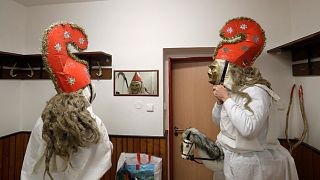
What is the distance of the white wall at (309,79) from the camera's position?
157 centimetres

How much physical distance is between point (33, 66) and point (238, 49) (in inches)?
90.2

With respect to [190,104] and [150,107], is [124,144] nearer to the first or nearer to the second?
[150,107]

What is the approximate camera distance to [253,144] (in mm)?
1225

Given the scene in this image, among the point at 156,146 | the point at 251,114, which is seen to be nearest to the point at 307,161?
the point at 251,114

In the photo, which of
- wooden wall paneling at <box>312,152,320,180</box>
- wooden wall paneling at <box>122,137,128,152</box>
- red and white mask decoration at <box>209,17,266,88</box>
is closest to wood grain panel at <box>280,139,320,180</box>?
wooden wall paneling at <box>312,152,320,180</box>

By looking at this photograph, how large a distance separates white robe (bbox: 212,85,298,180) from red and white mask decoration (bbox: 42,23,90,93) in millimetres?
964

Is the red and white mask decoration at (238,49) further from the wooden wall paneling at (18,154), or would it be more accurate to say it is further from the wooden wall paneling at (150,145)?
the wooden wall paneling at (18,154)

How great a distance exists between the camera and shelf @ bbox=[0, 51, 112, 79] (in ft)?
7.06

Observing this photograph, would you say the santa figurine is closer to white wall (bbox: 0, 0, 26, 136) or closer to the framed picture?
the framed picture

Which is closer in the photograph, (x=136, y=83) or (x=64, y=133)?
(x=64, y=133)

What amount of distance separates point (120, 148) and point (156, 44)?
1.20m

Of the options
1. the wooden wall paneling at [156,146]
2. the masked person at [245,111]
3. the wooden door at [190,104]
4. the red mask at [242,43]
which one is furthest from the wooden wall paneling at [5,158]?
the red mask at [242,43]

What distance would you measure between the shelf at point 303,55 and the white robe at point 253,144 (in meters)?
0.66

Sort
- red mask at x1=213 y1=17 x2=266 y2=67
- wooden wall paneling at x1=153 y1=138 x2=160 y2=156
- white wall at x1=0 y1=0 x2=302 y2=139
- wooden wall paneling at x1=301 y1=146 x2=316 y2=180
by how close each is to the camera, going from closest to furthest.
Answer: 1. red mask at x1=213 y1=17 x2=266 y2=67
2. wooden wall paneling at x1=301 y1=146 x2=316 y2=180
3. white wall at x1=0 y1=0 x2=302 y2=139
4. wooden wall paneling at x1=153 y1=138 x2=160 y2=156
